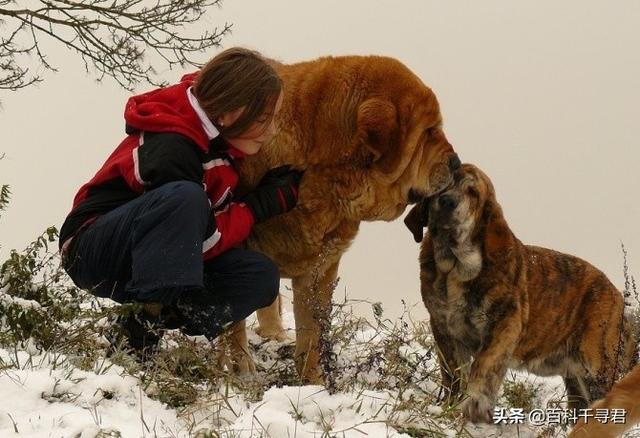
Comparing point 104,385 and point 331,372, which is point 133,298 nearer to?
point 104,385

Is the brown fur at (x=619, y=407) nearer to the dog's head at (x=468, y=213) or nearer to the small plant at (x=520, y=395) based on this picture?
the small plant at (x=520, y=395)

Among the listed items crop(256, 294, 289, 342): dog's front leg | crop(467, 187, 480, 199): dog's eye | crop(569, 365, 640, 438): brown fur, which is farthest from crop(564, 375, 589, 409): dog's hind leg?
crop(256, 294, 289, 342): dog's front leg

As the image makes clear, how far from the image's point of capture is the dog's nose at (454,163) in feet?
15.1

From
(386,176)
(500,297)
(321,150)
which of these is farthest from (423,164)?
(500,297)

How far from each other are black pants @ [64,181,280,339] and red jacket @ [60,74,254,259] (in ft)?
0.33

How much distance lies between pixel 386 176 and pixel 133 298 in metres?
1.55

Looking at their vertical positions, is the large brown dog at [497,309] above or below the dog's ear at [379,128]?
below

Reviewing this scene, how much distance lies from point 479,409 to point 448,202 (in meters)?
1.23

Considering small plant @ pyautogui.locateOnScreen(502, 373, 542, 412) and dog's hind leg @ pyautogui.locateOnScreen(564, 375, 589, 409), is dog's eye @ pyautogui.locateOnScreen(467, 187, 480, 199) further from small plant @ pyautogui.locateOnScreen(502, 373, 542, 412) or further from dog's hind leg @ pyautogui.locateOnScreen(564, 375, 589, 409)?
dog's hind leg @ pyautogui.locateOnScreen(564, 375, 589, 409)

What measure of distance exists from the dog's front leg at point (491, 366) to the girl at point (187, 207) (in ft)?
4.23

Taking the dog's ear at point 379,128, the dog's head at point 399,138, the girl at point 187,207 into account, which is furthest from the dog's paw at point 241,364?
the dog's ear at point 379,128

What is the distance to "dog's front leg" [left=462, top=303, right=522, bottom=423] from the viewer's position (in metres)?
4.30

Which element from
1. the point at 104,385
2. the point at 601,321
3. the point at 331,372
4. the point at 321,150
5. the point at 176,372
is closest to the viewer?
the point at 104,385

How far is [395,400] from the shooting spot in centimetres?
345
